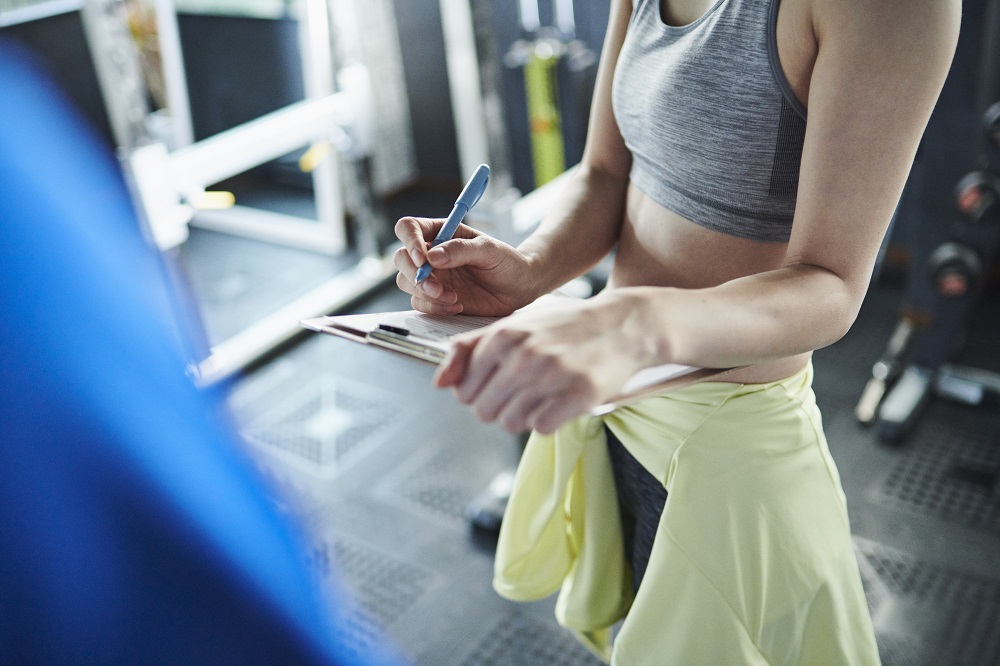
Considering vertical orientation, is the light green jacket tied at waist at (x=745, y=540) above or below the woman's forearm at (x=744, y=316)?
below

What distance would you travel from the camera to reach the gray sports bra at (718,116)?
0.76m

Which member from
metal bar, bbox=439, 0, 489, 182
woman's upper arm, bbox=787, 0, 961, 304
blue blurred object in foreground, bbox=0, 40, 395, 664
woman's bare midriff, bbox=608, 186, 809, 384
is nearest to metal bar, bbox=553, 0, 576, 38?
metal bar, bbox=439, 0, 489, 182

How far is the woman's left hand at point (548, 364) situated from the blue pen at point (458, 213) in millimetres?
266

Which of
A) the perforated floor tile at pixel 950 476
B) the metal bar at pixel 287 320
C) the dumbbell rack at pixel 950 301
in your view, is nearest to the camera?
the perforated floor tile at pixel 950 476

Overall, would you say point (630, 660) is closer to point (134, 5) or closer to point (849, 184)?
point (849, 184)

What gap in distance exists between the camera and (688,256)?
0.91 meters

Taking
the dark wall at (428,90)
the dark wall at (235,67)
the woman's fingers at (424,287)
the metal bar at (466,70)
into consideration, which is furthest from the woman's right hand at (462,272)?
the dark wall at (428,90)

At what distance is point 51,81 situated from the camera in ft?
8.12

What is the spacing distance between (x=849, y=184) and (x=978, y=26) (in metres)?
1.89

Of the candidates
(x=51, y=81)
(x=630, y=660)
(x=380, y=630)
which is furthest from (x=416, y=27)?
(x=630, y=660)

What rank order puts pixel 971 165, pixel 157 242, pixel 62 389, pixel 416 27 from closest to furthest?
pixel 62 389
pixel 971 165
pixel 157 242
pixel 416 27

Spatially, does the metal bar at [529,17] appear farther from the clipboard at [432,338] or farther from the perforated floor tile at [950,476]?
the clipboard at [432,338]

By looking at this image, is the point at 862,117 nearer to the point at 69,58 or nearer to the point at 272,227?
the point at 69,58

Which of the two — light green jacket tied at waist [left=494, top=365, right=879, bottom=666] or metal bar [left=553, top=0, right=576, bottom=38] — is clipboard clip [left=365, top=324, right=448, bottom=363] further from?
metal bar [left=553, top=0, right=576, bottom=38]
